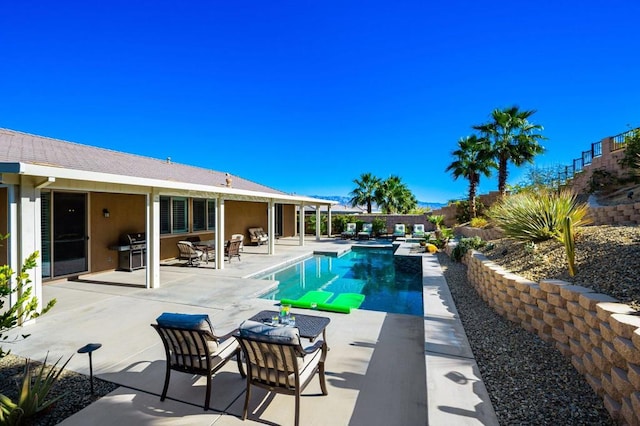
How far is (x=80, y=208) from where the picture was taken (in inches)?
356

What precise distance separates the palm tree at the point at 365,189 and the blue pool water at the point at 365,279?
1472 cm

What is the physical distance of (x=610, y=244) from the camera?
4.87 meters

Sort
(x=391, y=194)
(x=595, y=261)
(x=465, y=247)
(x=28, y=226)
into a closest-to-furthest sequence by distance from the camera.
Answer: (x=595, y=261) < (x=28, y=226) < (x=465, y=247) < (x=391, y=194)

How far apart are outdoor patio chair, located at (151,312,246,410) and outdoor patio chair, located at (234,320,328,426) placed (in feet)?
1.57

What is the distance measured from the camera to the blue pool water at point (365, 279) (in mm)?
8141

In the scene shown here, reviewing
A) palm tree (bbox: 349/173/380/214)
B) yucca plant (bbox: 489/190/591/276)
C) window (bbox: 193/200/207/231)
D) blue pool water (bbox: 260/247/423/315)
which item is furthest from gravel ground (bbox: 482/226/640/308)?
palm tree (bbox: 349/173/380/214)

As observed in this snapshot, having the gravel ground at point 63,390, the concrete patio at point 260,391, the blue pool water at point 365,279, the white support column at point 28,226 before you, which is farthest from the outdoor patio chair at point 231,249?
the gravel ground at point 63,390

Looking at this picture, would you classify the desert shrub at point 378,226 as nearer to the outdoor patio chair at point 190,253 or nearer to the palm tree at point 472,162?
the palm tree at point 472,162

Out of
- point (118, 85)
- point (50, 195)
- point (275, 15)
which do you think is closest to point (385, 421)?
point (50, 195)

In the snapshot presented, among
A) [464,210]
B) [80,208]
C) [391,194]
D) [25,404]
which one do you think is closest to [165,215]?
[80,208]

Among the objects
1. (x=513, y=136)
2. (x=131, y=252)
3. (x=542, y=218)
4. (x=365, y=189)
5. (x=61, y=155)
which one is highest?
(x=513, y=136)

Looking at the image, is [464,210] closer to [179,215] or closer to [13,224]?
[179,215]

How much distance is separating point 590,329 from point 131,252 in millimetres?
11356

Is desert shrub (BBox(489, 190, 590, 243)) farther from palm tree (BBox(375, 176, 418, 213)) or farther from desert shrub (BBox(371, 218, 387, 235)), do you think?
palm tree (BBox(375, 176, 418, 213))
